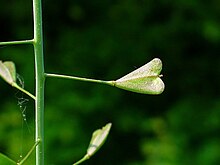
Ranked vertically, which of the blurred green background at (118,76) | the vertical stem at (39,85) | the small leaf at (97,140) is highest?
the vertical stem at (39,85)

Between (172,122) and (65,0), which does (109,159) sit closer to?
(172,122)

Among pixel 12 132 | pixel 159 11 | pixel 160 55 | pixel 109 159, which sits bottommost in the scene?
pixel 109 159

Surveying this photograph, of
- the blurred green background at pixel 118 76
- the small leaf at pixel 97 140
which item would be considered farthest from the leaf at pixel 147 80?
the blurred green background at pixel 118 76

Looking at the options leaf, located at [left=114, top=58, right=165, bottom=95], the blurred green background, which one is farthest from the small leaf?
the blurred green background

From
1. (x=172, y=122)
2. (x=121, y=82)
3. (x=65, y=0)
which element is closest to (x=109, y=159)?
(x=172, y=122)

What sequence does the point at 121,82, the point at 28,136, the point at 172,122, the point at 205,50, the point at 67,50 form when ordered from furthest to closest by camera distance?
the point at 205,50, the point at 67,50, the point at 172,122, the point at 28,136, the point at 121,82

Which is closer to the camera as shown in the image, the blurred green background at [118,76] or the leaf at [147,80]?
the leaf at [147,80]

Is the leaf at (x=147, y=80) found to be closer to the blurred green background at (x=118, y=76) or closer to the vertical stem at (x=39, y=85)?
the vertical stem at (x=39, y=85)
